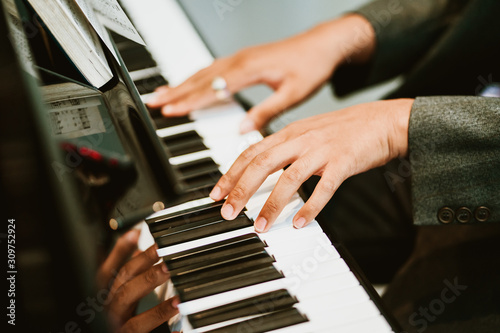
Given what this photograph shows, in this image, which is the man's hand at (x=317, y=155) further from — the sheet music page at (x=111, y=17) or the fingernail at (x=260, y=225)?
the sheet music page at (x=111, y=17)

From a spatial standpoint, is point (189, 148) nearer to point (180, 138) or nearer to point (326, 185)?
point (180, 138)

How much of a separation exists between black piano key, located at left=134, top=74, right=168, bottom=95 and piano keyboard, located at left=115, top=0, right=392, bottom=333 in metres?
0.18

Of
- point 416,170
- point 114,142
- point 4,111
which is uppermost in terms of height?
point 4,111

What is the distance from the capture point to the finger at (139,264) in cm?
64

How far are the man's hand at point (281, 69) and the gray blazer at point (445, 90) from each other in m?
0.06

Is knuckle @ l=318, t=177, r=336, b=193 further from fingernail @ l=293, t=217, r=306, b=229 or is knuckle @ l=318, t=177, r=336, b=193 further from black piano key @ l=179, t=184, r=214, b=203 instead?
black piano key @ l=179, t=184, r=214, b=203

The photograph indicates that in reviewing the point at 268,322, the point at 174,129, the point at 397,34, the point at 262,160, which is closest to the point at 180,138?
the point at 174,129

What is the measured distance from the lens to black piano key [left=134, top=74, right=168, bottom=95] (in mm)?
1040

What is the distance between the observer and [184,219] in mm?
726

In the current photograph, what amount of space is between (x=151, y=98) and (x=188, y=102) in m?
0.09

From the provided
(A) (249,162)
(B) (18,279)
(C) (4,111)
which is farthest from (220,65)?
(B) (18,279)

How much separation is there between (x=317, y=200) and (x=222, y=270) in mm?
201

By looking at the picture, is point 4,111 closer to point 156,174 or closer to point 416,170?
point 156,174

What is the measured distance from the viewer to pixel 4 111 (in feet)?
2.33
